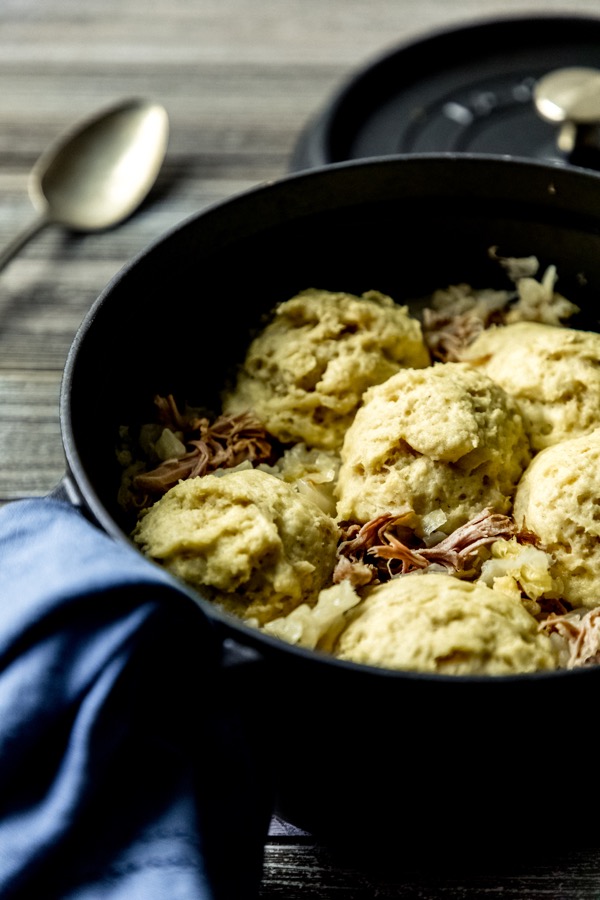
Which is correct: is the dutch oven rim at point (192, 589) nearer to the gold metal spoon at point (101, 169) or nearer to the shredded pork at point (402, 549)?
the shredded pork at point (402, 549)

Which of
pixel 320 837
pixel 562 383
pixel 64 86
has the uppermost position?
pixel 562 383

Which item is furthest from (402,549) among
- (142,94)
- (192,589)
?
(142,94)

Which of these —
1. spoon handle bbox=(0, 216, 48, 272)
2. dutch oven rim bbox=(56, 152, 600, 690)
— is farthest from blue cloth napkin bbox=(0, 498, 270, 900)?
spoon handle bbox=(0, 216, 48, 272)

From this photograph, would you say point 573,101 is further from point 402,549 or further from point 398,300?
point 402,549

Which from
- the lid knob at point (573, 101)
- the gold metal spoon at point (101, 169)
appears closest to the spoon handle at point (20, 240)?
the gold metal spoon at point (101, 169)

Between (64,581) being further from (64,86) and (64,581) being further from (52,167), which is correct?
(64,86)

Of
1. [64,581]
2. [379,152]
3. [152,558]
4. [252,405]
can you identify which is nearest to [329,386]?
[252,405]

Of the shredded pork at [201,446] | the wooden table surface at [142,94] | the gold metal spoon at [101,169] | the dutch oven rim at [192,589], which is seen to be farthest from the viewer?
the gold metal spoon at [101,169]

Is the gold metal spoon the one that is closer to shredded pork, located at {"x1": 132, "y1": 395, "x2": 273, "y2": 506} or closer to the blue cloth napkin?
shredded pork, located at {"x1": 132, "y1": 395, "x2": 273, "y2": 506}
